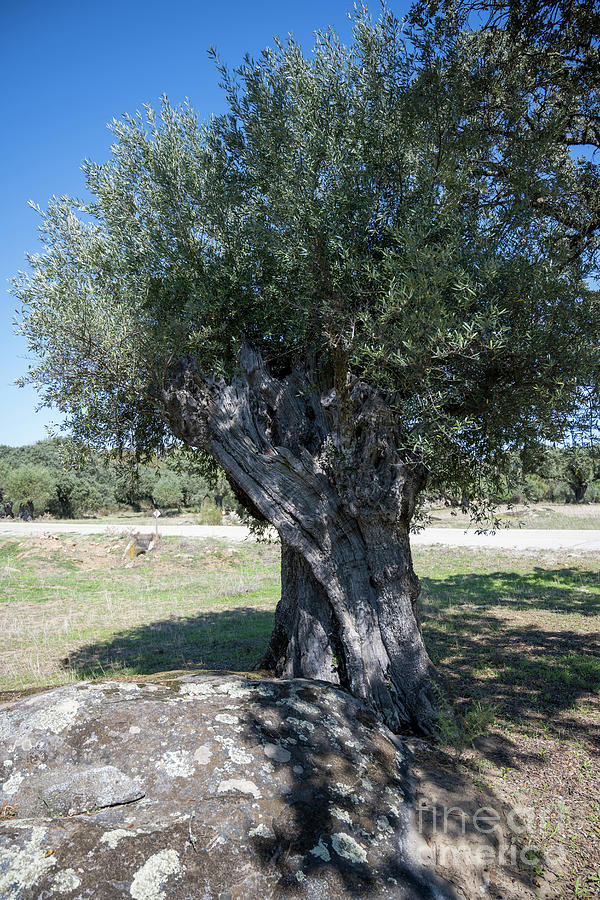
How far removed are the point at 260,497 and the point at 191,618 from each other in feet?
27.5

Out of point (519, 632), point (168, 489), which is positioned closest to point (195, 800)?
point (519, 632)

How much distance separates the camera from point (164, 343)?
6.87 meters

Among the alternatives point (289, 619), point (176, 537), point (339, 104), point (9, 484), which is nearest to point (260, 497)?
point (289, 619)

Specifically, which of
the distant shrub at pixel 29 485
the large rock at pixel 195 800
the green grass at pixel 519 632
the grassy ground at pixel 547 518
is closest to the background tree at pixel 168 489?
the distant shrub at pixel 29 485

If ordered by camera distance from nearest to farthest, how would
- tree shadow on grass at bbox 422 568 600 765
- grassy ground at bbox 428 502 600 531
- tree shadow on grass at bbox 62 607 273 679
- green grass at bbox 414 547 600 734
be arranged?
tree shadow on grass at bbox 422 568 600 765 → green grass at bbox 414 547 600 734 → tree shadow on grass at bbox 62 607 273 679 → grassy ground at bbox 428 502 600 531

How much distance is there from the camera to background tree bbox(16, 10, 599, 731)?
617 centimetres

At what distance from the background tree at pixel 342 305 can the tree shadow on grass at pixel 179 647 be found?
2.51 metres

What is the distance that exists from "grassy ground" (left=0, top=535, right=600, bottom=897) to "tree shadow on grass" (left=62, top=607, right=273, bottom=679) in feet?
0.16

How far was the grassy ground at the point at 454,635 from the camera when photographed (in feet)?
17.0

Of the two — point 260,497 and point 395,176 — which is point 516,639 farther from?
point 395,176

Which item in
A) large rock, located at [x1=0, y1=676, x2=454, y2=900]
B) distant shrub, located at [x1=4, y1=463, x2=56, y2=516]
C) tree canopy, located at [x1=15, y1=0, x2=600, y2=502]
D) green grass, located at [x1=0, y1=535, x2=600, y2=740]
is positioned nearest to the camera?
large rock, located at [x1=0, y1=676, x2=454, y2=900]

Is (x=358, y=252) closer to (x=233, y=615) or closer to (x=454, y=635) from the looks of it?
(x=454, y=635)

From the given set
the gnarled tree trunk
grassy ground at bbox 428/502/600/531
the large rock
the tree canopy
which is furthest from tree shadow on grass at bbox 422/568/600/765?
grassy ground at bbox 428/502/600/531

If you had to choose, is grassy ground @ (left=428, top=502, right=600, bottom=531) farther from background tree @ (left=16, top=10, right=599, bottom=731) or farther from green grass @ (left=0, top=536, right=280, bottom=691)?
background tree @ (left=16, top=10, right=599, bottom=731)
